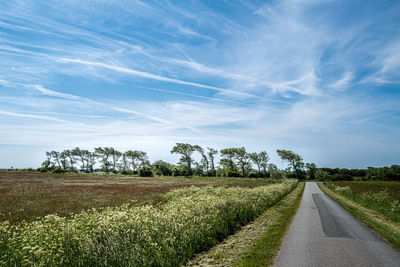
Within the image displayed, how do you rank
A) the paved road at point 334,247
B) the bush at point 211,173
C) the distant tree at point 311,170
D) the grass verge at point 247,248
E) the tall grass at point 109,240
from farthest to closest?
the distant tree at point 311,170
the bush at point 211,173
the grass verge at point 247,248
the paved road at point 334,247
the tall grass at point 109,240

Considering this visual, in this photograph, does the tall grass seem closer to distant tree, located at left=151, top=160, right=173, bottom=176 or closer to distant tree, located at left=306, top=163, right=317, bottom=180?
distant tree, located at left=151, top=160, right=173, bottom=176

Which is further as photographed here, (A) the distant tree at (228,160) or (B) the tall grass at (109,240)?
(A) the distant tree at (228,160)

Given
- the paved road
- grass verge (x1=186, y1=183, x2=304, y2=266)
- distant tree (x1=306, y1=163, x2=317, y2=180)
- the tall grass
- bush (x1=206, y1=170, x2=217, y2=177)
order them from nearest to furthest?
the tall grass
the paved road
grass verge (x1=186, y1=183, x2=304, y2=266)
bush (x1=206, y1=170, x2=217, y2=177)
distant tree (x1=306, y1=163, x2=317, y2=180)

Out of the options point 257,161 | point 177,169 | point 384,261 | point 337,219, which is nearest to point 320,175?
point 257,161

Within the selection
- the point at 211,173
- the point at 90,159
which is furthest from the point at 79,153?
the point at 211,173

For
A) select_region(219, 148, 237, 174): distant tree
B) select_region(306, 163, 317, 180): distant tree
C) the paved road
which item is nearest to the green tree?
select_region(219, 148, 237, 174): distant tree

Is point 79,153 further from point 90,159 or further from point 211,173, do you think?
point 211,173

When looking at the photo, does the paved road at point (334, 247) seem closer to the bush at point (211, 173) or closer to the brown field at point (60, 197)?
the brown field at point (60, 197)

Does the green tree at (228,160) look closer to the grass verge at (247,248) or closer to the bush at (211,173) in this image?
the bush at (211,173)

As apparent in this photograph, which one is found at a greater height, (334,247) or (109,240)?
(109,240)

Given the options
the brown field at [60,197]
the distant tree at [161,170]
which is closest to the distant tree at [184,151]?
the distant tree at [161,170]

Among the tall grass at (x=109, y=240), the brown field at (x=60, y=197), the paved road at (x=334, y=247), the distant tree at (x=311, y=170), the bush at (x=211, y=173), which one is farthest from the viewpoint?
the distant tree at (x=311, y=170)

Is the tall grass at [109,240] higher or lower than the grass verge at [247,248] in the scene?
higher

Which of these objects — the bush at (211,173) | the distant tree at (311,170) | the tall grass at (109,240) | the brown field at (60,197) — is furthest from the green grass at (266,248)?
the distant tree at (311,170)
